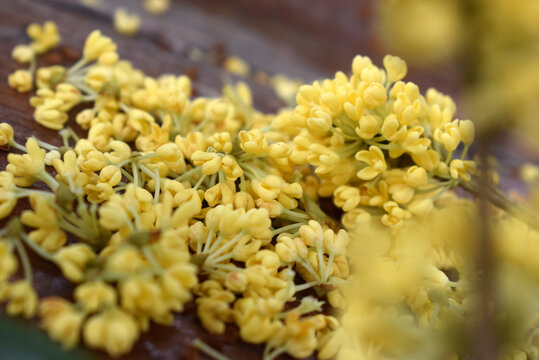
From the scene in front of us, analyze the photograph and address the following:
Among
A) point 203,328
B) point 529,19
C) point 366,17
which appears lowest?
point 203,328

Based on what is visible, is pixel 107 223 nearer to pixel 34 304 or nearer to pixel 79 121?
pixel 34 304

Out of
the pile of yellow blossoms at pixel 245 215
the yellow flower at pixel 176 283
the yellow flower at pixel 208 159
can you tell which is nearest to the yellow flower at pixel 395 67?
the pile of yellow blossoms at pixel 245 215

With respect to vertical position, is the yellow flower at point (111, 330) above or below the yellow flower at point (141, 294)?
below

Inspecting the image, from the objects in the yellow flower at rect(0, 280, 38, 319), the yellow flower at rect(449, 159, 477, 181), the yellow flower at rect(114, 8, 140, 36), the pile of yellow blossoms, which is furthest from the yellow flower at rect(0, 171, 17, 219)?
the yellow flower at rect(114, 8, 140, 36)

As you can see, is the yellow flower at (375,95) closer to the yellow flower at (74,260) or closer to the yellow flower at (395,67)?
the yellow flower at (395,67)

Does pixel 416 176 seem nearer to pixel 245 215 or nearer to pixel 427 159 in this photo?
pixel 427 159

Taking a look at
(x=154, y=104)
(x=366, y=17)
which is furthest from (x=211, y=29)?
(x=154, y=104)
